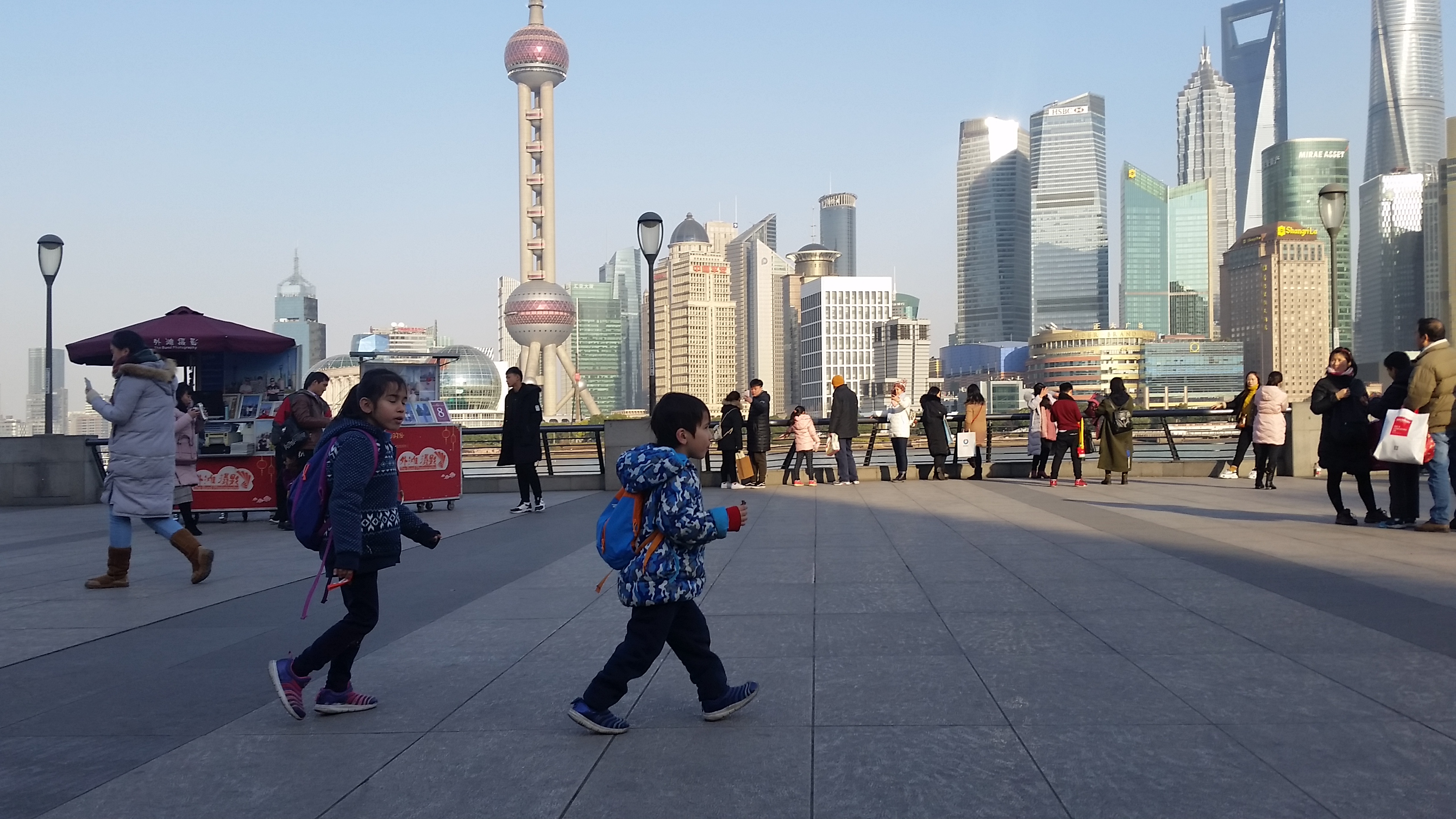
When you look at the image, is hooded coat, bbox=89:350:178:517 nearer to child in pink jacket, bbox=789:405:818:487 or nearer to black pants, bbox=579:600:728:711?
black pants, bbox=579:600:728:711

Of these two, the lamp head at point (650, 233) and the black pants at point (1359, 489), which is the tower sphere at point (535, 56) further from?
the black pants at point (1359, 489)

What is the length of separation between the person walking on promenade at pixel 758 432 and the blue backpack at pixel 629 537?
13.8 metres

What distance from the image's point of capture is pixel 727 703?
450 cm

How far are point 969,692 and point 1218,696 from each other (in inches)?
39.0

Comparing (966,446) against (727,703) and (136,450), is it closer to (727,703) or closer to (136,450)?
(136,450)

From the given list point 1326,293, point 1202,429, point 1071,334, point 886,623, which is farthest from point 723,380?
point 886,623

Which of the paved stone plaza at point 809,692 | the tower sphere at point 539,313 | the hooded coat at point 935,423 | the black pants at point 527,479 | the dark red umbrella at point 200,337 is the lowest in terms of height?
the paved stone plaza at point 809,692

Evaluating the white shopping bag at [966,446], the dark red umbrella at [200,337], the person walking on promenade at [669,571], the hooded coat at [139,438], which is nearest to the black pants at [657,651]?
the person walking on promenade at [669,571]

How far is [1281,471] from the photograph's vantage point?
18.9m

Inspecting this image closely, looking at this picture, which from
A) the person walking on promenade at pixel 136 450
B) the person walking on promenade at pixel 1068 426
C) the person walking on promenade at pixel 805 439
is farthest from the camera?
the person walking on promenade at pixel 805 439

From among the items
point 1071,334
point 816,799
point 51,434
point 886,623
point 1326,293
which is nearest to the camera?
point 816,799

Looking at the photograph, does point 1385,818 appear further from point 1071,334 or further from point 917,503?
point 1071,334

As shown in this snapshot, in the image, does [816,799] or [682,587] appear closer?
[816,799]

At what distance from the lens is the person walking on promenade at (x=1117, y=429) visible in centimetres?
1667
